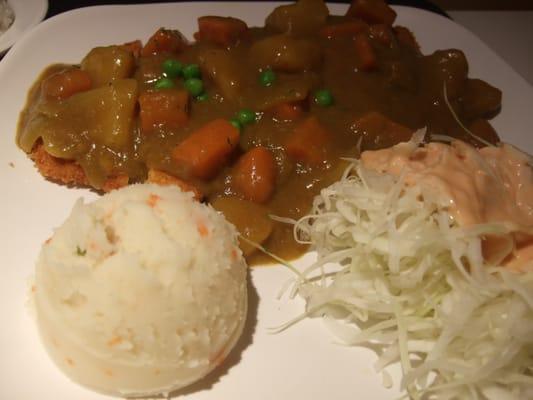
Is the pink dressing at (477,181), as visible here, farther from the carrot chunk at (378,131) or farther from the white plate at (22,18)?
the white plate at (22,18)

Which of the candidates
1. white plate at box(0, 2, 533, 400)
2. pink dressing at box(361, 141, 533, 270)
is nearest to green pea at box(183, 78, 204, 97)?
white plate at box(0, 2, 533, 400)

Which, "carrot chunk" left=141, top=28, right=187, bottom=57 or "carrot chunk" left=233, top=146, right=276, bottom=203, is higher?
"carrot chunk" left=141, top=28, right=187, bottom=57

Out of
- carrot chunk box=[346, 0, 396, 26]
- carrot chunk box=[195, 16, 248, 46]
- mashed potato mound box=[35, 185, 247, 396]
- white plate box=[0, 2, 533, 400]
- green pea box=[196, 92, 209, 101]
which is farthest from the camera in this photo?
carrot chunk box=[346, 0, 396, 26]

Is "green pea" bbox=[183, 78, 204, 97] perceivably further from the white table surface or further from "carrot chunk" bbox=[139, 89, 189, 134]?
the white table surface

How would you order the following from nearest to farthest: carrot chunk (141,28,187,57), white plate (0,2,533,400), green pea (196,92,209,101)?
white plate (0,2,533,400) < green pea (196,92,209,101) < carrot chunk (141,28,187,57)

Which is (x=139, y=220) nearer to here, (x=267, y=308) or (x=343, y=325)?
(x=267, y=308)

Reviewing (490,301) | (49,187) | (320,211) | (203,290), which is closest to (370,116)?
(320,211)
